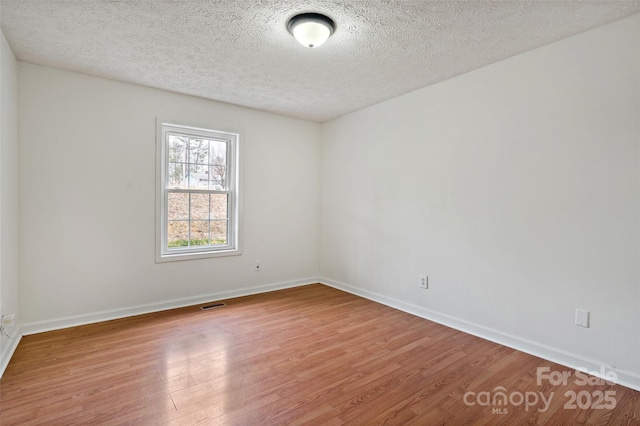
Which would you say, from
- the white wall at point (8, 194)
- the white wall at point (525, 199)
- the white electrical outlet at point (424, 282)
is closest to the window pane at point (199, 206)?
the white wall at point (8, 194)

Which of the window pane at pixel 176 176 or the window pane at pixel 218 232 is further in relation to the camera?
the window pane at pixel 218 232

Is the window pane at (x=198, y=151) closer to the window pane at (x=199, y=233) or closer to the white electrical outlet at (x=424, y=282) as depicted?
the window pane at (x=199, y=233)

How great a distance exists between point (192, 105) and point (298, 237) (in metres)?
2.28

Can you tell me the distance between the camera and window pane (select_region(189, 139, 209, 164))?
395cm

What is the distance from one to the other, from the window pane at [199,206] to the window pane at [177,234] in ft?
0.52

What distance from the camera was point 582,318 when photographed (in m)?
2.39

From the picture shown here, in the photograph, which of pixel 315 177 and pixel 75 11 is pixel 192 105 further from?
pixel 315 177

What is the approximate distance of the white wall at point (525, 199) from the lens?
7.31 ft

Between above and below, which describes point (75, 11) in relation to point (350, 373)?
above

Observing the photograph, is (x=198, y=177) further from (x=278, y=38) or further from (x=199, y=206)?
(x=278, y=38)

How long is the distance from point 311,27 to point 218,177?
2.47 metres

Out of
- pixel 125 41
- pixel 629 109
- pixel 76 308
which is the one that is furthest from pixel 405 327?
pixel 125 41

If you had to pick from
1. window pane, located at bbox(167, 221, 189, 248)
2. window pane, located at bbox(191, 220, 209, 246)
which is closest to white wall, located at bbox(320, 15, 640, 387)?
window pane, located at bbox(191, 220, 209, 246)

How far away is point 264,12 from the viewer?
2145 mm
